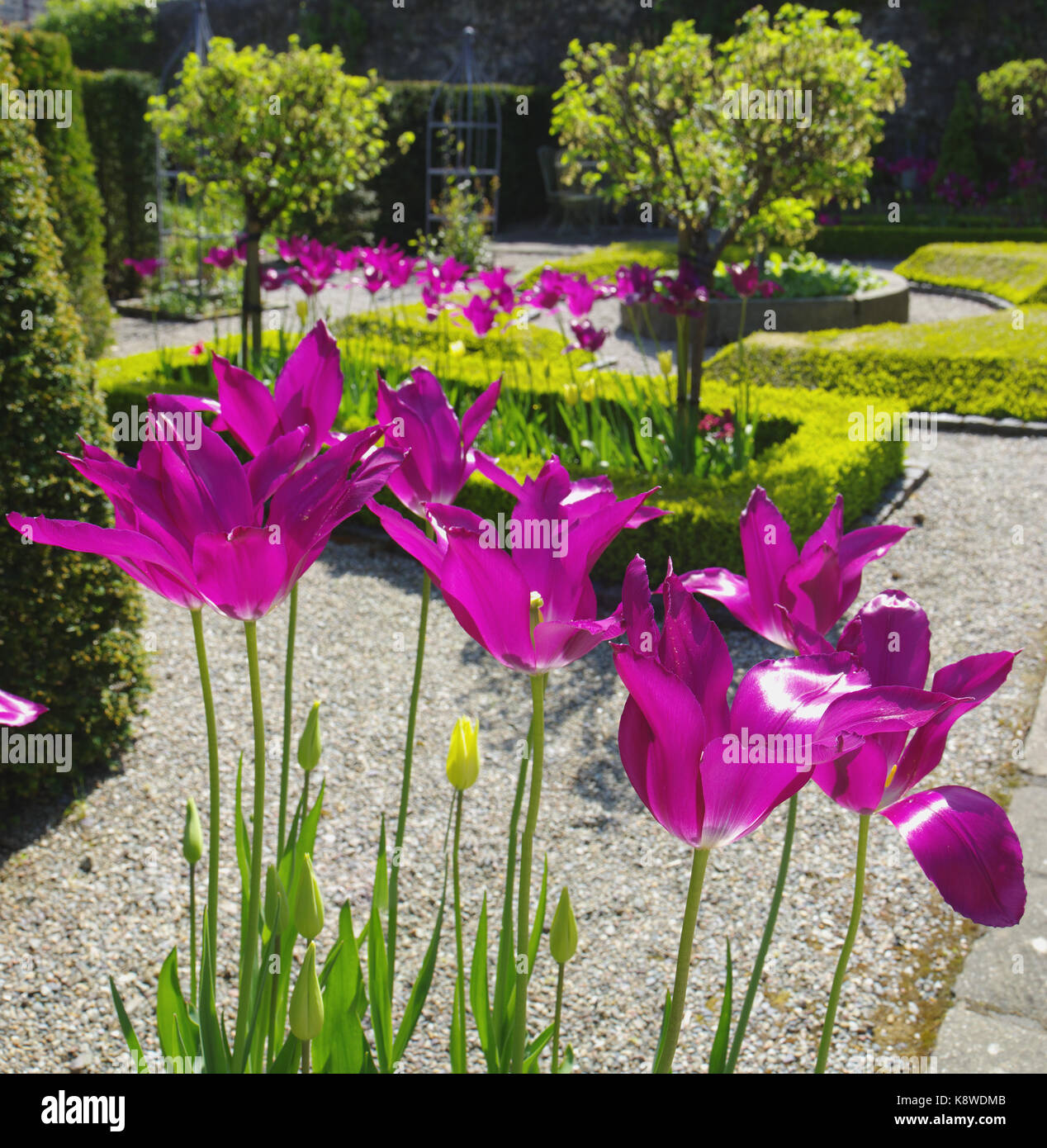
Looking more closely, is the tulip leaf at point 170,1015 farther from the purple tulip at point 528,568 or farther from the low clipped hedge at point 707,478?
the low clipped hedge at point 707,478

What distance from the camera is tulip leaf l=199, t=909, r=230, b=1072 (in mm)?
1285

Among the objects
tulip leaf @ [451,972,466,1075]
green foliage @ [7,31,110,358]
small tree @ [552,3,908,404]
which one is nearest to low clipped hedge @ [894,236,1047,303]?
small tree @ [552,3,908,404]

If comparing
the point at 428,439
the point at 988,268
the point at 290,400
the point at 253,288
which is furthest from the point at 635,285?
the point at 988,268

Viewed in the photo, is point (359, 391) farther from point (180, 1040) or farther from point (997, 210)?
point (997, 210)

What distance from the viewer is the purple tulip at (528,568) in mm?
850

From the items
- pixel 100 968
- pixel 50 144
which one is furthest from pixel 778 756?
pixel 50 144

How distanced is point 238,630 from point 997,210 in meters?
17.7

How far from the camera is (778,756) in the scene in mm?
681

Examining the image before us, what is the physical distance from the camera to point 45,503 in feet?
10.5

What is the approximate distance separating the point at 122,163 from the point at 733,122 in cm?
872

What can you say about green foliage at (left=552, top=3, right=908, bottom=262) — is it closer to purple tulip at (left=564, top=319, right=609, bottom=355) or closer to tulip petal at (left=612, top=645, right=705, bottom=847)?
purple tulip at (left=564, top=319, right=609, bottom=355)
